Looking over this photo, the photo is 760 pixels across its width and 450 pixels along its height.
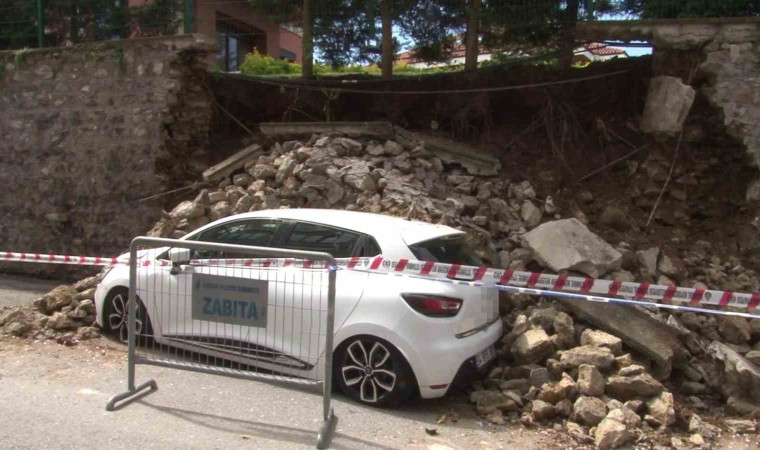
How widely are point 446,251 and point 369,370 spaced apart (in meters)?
1.21

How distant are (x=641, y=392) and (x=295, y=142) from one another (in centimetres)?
570

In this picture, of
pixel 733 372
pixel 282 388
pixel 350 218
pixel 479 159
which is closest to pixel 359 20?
pixel 479 159

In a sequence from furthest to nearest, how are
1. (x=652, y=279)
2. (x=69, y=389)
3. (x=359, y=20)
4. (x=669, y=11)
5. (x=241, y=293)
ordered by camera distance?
(x=359, y=20) < (x=669, y=11) < (x=652, y=279) < (x=69, y=389) < (x=241, y=293)

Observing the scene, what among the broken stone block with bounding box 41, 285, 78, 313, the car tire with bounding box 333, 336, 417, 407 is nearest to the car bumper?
the car tire with bounding box 333, 336, 417, 407

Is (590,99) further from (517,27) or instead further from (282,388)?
(282,388)

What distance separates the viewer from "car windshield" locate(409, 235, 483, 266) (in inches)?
207

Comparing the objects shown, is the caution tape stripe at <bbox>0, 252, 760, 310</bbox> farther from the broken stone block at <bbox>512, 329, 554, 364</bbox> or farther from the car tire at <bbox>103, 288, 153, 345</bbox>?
the car tire at <bbox>103, 288, 153, 345</bbox>

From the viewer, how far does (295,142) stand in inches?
354

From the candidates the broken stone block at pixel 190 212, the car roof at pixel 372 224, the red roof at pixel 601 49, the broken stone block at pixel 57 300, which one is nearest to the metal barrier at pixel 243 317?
the car roof at pixel 372 224

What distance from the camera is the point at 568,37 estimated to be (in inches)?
379

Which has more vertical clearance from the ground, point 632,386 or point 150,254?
point 150,254

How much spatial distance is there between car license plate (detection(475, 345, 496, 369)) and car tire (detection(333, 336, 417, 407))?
563 millimetres

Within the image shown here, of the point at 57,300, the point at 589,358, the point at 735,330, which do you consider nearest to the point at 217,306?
the point at 589,358

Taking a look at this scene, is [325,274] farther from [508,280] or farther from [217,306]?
[508,280]
